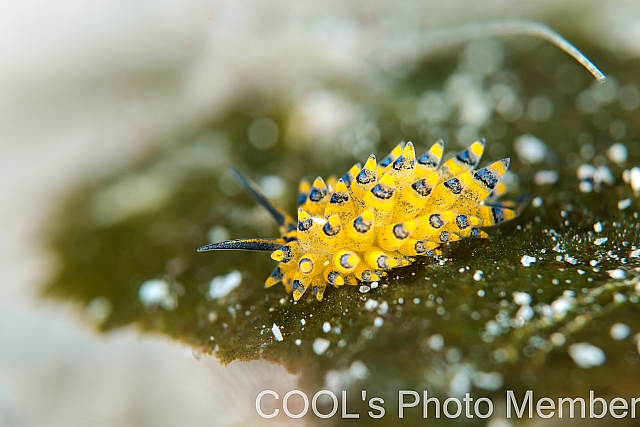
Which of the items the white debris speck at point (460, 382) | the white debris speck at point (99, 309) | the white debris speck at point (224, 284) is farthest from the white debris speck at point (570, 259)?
the white debris speck at point (99, 309)

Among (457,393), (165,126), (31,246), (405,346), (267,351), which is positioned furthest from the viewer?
(165,126)

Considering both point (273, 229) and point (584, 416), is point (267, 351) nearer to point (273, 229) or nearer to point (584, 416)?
point (273, 229)

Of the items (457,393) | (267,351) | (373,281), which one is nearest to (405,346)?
(457,393)

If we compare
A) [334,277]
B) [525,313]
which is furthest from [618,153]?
[334,277]

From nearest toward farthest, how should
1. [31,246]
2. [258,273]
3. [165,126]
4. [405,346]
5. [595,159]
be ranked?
[405,346]
[258,273]
[595,159]
[31,246]
[165,126]

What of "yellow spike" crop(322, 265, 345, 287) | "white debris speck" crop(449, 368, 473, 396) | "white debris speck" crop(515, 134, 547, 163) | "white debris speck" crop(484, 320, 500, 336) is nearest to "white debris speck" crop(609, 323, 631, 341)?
"white debris speck" crop(484, 320, 500, 336)

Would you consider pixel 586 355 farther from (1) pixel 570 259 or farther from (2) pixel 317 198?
(2) pixel 317 198
